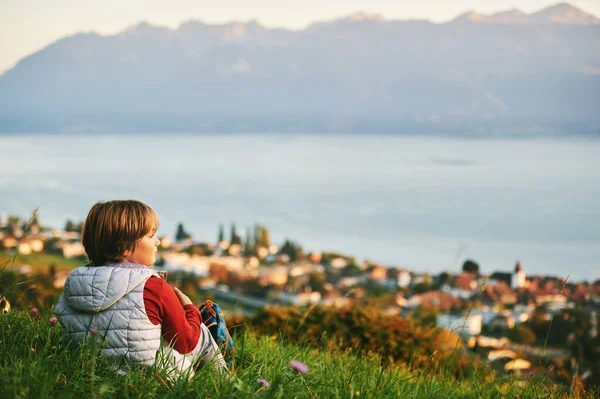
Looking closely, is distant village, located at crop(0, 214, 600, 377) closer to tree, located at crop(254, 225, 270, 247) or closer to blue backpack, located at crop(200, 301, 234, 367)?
tree, located at crop(254, 225, 270, 247)

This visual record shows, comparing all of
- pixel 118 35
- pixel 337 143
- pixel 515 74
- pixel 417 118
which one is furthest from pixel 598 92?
pixel 118 35

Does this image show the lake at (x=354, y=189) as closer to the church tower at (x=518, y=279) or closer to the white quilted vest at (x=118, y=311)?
the church tower at (x=518, y=279)

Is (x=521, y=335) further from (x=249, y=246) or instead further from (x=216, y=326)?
(x=249, y=246)

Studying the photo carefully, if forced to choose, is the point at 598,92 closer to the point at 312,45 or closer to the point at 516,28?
the point at 516,28

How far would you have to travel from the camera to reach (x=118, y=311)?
2.54 m

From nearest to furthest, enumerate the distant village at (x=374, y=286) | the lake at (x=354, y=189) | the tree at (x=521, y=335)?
the tree at (x=521, y=335) → the distant village at (x=374, y=286) → the lake at (x=354, y=189)

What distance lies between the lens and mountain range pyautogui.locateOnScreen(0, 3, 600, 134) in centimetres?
12012

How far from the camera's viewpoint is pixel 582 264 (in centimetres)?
4306

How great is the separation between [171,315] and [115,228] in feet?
1.39

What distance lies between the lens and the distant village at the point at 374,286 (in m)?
12.8

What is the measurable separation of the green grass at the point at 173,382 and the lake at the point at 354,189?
76.0ft

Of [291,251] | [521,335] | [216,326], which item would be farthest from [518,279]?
[216,326]

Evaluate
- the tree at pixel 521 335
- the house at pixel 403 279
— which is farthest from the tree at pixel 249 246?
the tree at pixel 521 335

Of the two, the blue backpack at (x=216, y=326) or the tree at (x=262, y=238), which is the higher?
the blue backpack at (x=216, y=326)
